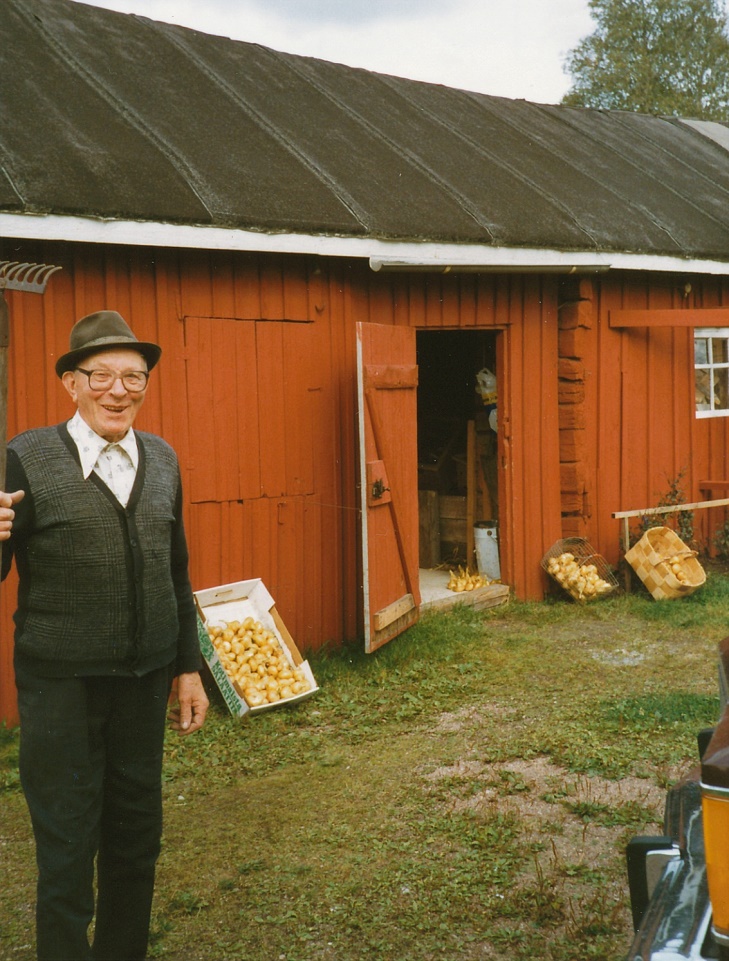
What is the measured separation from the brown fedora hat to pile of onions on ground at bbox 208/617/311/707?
3.21 metres

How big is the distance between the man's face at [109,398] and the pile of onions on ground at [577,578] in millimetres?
5995

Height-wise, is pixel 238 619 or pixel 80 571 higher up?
pixel 80 571

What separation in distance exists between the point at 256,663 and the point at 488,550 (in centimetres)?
353

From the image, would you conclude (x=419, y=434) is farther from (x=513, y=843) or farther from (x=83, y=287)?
(x=513, y=843)

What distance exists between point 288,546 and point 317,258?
1.93m

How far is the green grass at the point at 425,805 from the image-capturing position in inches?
143

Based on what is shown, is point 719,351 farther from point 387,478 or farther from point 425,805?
point 425,805

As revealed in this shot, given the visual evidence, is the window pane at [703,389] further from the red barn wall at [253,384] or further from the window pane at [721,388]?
the red barn wall at [253,384]

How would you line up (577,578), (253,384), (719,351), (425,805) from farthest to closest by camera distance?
(719,351)
(577,578)
(253,384)
(425,805)

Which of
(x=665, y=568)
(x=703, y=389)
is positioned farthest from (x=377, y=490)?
(x=703, y=389)

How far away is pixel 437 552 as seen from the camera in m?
10.2

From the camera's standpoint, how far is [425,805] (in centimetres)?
469

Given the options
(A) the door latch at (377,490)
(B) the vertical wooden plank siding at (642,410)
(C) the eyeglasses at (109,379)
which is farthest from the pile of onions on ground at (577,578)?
(C) the eyeglasses at (109,379)

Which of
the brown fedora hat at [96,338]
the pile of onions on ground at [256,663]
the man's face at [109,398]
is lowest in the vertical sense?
the pile of onions on ground at [256,663]
